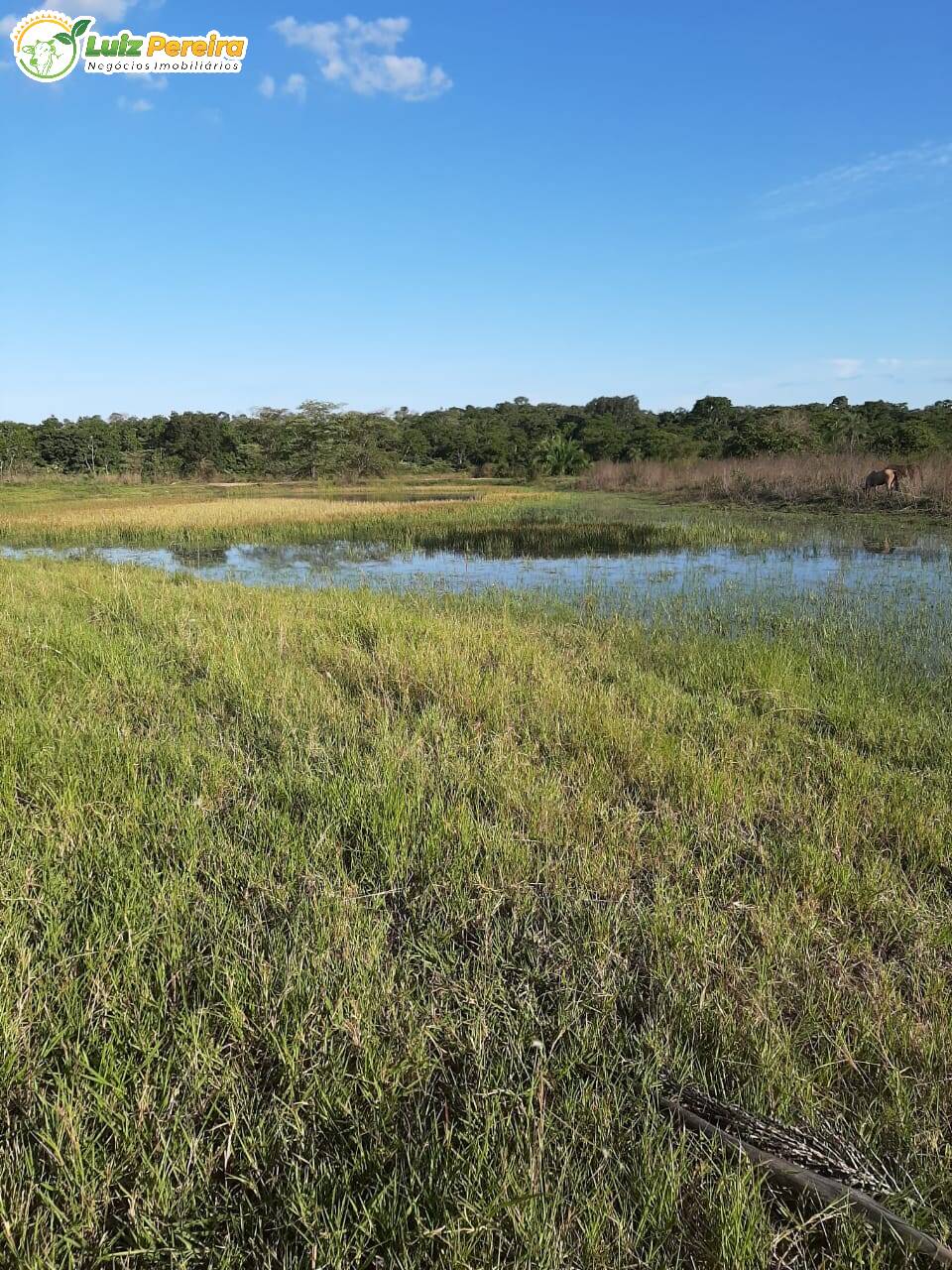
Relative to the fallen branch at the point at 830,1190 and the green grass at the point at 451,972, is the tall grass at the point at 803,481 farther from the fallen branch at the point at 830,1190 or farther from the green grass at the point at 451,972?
the fallen branch at the point at 830,1190

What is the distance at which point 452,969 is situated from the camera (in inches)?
81.0

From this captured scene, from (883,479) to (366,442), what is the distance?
43.7m

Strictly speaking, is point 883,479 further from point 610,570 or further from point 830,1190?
point 830,1190

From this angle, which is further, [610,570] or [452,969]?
[610,570]

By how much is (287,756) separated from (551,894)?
161cm

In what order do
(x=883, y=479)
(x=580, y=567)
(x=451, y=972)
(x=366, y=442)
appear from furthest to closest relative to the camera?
1. (x=366, y=442)
2. (x=883, y=479)
3. (x=580, y=567)
4. (x=451, y=972)

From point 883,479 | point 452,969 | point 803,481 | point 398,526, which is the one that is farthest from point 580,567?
point 803,481

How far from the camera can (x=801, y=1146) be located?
1.48 metres

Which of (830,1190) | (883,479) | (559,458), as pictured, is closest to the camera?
(830,1190)

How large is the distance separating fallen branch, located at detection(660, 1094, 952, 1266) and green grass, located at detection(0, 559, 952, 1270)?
0.15ft

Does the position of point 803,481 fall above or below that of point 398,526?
above

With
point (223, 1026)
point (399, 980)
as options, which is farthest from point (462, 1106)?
point (223, 1026)

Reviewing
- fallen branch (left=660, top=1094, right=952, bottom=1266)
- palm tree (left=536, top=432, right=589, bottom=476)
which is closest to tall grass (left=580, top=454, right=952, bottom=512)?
palm tree (left=536, top=432, right=589, bottom=476)

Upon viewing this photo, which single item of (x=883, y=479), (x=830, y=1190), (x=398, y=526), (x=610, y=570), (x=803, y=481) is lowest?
(x=830, y=1190)
